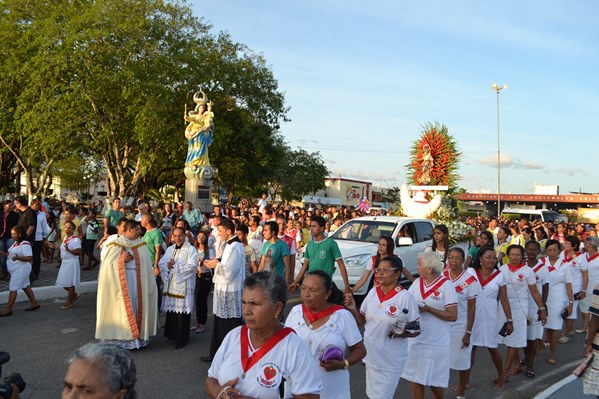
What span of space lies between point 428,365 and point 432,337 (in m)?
0.24

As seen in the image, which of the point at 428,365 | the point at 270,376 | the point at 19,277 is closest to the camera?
the point at 270,376

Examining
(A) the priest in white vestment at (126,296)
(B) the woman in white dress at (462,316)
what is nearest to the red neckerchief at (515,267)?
(B) the woman in white dress at (462,316)

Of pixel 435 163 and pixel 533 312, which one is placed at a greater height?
pixel 435 163

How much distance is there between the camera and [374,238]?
35.6ft

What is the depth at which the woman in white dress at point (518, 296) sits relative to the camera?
6.34 m

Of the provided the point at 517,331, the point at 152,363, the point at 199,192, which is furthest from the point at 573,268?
the point at 199,192

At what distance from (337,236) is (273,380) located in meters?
8.71

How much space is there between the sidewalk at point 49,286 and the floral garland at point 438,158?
9.67 m

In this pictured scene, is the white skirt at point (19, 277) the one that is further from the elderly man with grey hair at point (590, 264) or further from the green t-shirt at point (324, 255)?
the elderly man with grey hair at point (590, 264)

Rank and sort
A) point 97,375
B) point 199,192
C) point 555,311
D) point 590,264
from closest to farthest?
point 97,375 < point 555,311 < point 590,264 < point 199,192

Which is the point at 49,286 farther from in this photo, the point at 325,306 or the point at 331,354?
the point at 331,354

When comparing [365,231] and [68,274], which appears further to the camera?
[365,231]

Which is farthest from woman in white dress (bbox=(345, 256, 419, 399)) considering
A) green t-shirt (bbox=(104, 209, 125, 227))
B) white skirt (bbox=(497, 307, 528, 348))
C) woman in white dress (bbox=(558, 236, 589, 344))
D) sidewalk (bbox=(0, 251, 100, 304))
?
green t-shirt (bbox=(104, 209, 125, 227))

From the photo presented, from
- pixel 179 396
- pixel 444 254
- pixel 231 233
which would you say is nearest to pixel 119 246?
pixel 231 233
